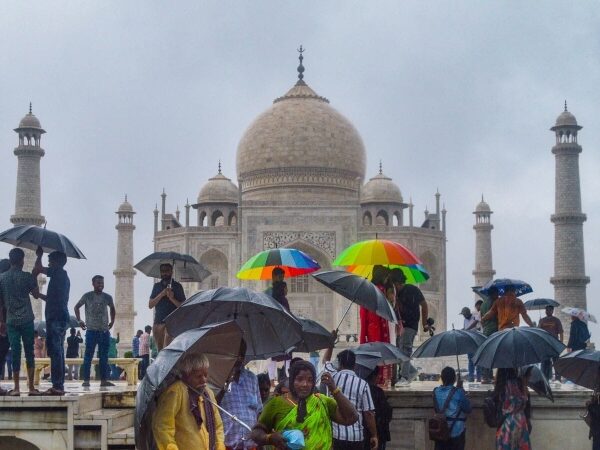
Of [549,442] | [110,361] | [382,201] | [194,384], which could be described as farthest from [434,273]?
[194,384]

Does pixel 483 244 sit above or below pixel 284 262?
above

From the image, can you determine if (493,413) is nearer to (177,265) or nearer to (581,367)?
(581,367)

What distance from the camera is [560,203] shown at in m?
26.2

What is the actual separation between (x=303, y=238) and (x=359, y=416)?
24436 millimetres

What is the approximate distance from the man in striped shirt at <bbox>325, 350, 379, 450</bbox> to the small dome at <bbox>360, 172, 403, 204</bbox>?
28.4m

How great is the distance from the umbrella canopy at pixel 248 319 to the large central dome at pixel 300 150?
85.8 feet

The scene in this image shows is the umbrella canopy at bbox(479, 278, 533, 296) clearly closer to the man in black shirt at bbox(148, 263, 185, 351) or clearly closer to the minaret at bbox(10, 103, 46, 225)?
the man in black shirt at bbox(148, 263, 185, 351)

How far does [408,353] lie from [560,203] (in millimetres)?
17825

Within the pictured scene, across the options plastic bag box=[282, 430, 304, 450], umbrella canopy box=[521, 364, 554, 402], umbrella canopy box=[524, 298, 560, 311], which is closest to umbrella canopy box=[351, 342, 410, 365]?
umbrella canopy box=[521, 364, 554, 402]

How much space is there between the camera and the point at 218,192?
1347 inches

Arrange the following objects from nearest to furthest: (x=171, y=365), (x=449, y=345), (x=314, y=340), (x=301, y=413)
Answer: (x=171, y=365) → (x=301, y=413) → (x=314, y=340) → (x=449, y=345)

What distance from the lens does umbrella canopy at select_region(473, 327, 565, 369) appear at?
23.6ft

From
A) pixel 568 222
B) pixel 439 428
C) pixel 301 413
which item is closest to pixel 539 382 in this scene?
pixel 439 428

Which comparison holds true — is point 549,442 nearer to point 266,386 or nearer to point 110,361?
point 266,386
